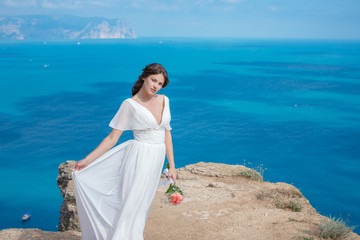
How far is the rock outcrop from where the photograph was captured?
5758 millimetres

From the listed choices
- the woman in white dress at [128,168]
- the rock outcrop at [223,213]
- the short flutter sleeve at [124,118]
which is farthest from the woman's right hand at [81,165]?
the rock outcrop at [223,213]

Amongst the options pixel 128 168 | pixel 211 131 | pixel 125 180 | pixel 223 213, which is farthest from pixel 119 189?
pixel 211 131

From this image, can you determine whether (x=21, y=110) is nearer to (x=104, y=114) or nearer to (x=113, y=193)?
(x=104, y=114)

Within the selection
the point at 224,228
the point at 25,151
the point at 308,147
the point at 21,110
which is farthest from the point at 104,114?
the point at 224,228

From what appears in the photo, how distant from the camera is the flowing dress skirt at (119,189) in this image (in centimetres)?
383

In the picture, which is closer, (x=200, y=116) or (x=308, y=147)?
(x=308, y=147)

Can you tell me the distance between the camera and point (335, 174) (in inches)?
1044

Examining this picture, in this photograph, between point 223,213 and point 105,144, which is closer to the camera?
point 105,144

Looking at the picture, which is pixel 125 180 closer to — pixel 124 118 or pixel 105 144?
pixel 105 144

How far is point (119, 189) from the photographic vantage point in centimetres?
400

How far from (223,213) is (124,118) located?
3.91m

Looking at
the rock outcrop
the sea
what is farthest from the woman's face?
the sea

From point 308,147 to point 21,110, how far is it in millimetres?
31515

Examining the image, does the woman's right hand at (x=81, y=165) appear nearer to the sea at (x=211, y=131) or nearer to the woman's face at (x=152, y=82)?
the woman's face at (x=152, y=82)
